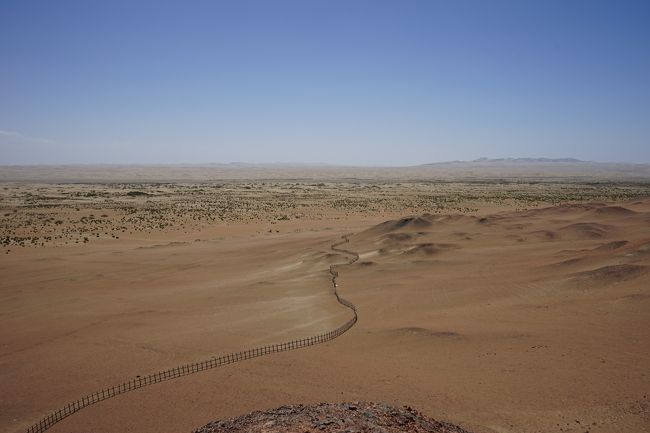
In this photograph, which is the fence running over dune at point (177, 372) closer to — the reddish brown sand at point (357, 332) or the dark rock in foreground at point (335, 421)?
the reddish brown sand at point (357, 332)

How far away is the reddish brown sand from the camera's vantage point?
52.6ft

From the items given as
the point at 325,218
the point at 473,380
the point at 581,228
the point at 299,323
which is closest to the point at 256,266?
the point at 299,323

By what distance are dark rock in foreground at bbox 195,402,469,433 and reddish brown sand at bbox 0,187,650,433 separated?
2664mm

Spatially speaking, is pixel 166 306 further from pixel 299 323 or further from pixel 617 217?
pixel 617 217

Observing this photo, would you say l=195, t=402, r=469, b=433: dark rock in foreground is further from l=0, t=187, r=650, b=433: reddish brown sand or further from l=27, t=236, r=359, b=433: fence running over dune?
l=27, t=236, r=359, b=433: fence running over dune

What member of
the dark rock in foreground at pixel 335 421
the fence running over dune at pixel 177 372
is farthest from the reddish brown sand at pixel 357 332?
the dark rock in foreground at pixel 335 421

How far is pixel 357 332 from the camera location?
23.1 m

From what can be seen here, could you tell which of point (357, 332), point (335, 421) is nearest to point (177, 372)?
point (357, 332)

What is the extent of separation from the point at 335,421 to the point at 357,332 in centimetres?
1103

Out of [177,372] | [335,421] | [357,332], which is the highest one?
[335,421]

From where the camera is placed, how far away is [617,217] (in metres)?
55.9

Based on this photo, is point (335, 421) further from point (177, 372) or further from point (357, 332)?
point (357, 332)

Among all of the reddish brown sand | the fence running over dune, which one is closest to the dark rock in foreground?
the reddish brown sand

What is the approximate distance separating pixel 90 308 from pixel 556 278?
93.5 ft
